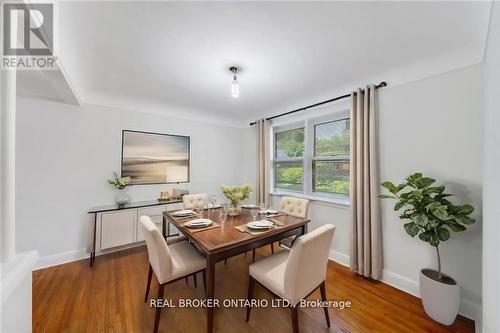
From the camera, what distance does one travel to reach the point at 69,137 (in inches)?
107

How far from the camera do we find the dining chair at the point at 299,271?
1363mm

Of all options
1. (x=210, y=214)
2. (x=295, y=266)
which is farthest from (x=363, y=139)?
(x=210, y=214)

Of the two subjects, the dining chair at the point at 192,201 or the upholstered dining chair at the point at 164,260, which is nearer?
the upholstered dining chair at the point at 164,260

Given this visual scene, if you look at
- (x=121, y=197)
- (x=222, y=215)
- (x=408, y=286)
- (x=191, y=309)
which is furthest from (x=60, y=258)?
(x=408, y=286)

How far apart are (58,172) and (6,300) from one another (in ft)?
8.38

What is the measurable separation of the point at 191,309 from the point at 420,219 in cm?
222

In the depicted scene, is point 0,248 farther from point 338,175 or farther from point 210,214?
point 338,175

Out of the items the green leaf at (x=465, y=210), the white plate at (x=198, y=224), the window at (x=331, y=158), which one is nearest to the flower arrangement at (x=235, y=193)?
the white plate at (x=198, y=224)

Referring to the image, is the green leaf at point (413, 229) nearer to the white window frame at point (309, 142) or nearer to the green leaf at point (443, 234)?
the green leaf at point (443, 234)

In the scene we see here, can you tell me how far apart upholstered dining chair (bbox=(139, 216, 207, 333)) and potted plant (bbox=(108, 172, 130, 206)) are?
149 cm

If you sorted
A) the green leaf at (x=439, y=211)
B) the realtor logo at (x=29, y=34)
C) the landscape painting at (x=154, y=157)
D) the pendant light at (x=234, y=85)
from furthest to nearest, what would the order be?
the landscape painting at (x=154, y=157) < the pendant light at (x=234, y=85) < the green leaf at (x=439, y=211) < the realtor logo at (x=29, y=34)

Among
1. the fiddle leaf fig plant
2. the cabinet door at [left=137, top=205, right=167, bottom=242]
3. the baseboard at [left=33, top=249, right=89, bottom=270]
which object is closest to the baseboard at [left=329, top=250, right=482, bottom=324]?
the fiddle leaf fig plant

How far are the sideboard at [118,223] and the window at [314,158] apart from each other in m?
2.25

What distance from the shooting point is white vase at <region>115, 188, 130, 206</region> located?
2939mm
